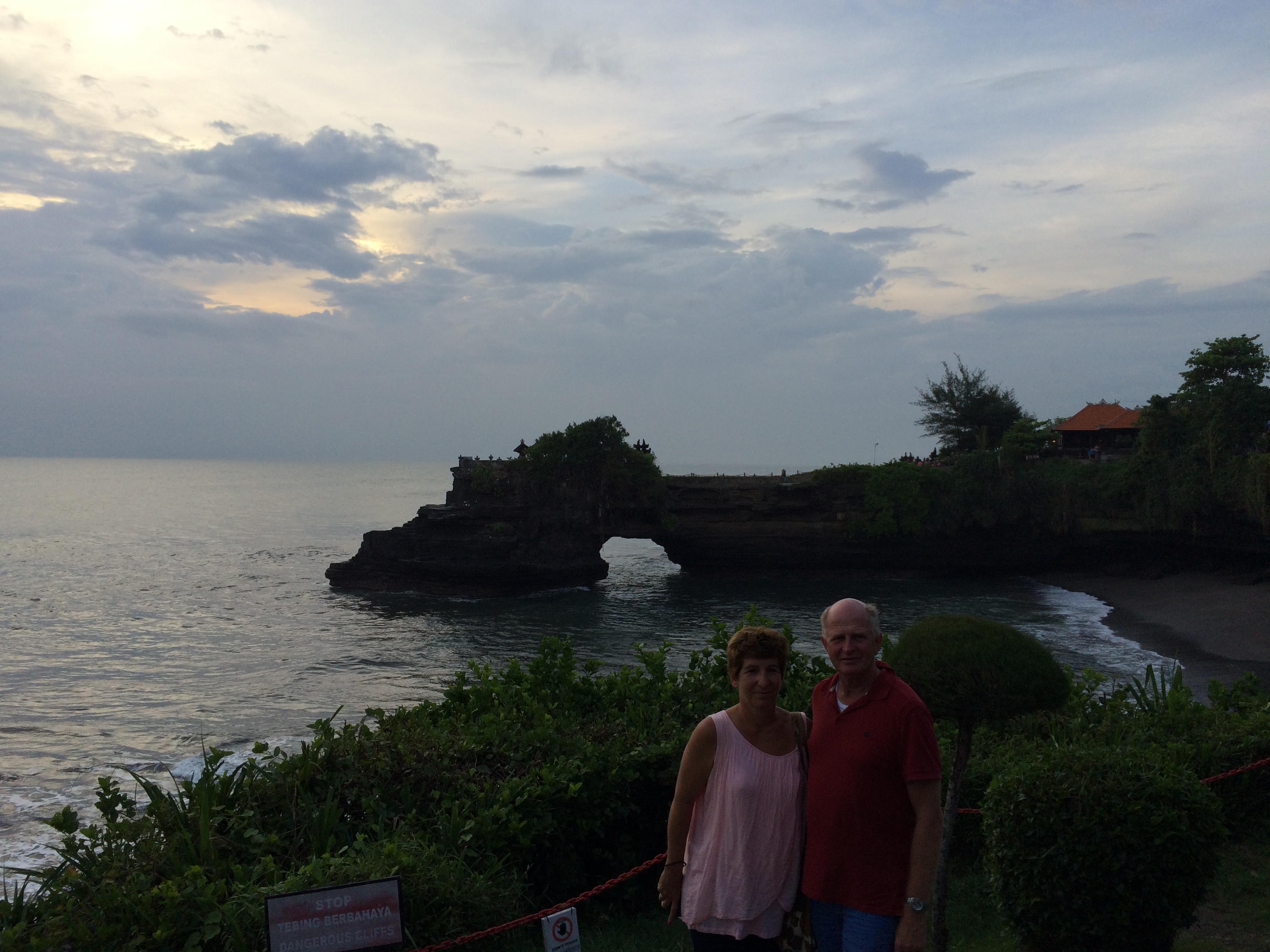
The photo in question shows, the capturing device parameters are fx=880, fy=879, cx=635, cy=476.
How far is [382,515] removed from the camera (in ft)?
347

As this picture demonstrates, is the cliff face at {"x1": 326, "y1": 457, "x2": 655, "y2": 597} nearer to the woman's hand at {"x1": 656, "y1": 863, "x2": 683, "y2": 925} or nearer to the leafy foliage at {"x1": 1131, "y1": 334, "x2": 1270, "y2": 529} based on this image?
the leafy foliage at {"x1": 1131, "y1": 334, "x2": 1270, "y2": 529}

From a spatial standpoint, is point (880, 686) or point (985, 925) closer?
point (880, 686)

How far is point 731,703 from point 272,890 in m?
4.31

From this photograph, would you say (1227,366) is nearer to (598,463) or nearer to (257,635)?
(598,463)

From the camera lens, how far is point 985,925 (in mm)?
5949

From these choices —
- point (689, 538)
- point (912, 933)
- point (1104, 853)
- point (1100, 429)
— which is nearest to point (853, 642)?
point (912, 933)

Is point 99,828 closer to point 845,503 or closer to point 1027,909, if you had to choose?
point 1027,909

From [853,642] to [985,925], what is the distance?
146 inches

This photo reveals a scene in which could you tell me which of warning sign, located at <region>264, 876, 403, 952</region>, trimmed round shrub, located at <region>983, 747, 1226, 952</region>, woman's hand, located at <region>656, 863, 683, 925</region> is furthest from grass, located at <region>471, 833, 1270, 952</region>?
woman's hand, located at <region>656, 863, 683, 925</region>

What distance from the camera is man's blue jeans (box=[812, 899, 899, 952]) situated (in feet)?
11.1

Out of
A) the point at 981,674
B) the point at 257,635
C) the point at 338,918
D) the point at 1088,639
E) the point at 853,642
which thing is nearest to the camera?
the point at 853,642

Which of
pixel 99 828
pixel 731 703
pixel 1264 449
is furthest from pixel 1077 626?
pixel 99 828

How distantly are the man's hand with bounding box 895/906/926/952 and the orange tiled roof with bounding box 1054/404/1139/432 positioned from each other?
5375 centimetres

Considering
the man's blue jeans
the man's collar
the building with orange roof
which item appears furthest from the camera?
the building with orange roof
